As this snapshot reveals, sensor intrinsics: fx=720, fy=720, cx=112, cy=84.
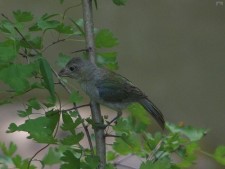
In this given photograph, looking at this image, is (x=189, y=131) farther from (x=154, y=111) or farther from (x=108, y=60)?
(x=108, y=60)

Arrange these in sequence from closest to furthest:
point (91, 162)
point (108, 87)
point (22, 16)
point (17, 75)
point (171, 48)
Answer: point (17, 75)
point (91, 162)
point (22, 16)
point (108, 87)
point (171, 48)

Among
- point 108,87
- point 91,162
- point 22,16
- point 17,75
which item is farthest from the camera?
point 108,87

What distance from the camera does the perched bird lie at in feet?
8.25

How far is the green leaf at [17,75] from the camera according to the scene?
1786mm

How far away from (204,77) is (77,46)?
126 cm

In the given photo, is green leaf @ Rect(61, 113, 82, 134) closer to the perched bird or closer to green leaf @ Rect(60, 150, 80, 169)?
green leaf @ Rect(60, 150, 80, 169)

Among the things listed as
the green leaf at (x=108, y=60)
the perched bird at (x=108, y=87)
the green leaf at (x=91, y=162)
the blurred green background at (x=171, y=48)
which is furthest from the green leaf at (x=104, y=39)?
the blurred green background at (x=171, y=48)

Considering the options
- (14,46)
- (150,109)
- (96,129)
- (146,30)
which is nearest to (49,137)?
(96,129)

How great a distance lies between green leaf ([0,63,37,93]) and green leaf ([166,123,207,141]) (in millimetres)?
740

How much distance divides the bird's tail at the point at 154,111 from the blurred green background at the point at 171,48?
4001 mm

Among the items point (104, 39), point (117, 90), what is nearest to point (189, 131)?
point (117, 90)

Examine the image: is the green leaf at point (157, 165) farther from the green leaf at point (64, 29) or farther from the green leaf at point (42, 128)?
the green leaf at point (64, 29)

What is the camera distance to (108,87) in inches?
101

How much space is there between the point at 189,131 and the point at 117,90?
0.33 meters
